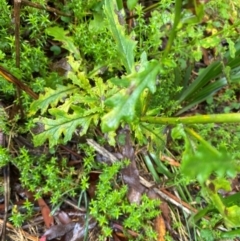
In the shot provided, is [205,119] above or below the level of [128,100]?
below

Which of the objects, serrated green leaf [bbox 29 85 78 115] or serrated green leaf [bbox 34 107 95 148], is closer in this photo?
serrated green leaf [bbox 34 107 95 148]

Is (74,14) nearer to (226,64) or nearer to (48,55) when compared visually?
(48,55)

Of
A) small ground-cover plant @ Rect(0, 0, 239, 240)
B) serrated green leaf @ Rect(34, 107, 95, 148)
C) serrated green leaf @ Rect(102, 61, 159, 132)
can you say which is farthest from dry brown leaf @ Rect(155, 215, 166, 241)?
serrated green leaf @ Rect(102, 61, 159, 132)

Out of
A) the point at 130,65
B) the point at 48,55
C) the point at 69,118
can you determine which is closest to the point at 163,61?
the point at 130,65

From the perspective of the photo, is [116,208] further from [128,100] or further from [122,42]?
[128,100]

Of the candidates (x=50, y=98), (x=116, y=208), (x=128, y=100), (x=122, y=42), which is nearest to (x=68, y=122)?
(x=50, y=98)

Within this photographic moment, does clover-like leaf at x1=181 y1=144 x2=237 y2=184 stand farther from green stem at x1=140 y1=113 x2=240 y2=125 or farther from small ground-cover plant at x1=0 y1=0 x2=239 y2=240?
small ground-cover plant at x1=0 y1=0 x2=239 y2=240
